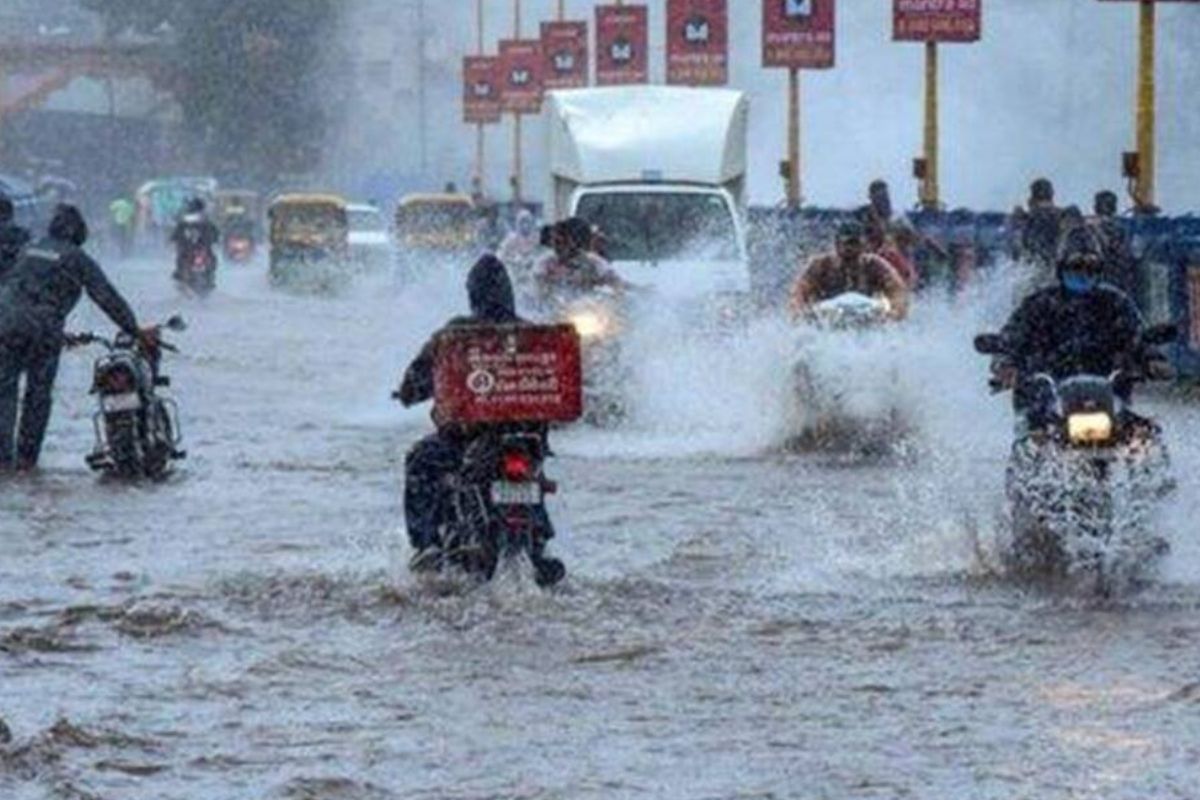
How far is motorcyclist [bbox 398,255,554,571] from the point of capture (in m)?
15.1

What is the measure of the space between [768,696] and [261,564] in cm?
482

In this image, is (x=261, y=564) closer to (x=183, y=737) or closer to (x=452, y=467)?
(x=452, y=467)

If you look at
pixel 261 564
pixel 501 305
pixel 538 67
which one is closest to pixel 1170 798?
pixel 501 305

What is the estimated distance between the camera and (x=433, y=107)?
118 m

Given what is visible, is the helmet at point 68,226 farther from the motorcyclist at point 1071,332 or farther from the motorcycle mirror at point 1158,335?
the motorcycle mirror at point 1158,335

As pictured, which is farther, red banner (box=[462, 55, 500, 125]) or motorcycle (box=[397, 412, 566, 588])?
red banner (box=[462, 55, 500, 125])

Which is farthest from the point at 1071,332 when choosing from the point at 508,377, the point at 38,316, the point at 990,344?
the point at 38,316

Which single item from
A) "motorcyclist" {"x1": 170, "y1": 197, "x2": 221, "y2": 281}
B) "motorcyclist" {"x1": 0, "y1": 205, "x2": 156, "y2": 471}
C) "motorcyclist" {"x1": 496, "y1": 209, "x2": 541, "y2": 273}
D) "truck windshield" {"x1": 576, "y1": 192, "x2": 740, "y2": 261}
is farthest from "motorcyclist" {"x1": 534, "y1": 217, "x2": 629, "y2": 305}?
"motorcyclist" {"x1": 170, "y1": 197, "x2": 221, "y2": 281}

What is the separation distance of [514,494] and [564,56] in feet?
177

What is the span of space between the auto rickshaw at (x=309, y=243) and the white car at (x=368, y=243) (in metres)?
1.93

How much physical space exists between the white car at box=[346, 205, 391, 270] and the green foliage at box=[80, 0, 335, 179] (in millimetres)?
34071

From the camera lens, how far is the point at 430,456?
599 inches

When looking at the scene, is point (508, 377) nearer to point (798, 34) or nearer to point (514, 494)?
point (514, 494)

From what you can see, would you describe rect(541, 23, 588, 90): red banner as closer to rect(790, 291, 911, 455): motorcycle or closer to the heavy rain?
the heavy rain
